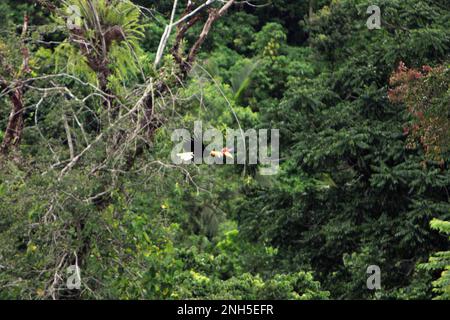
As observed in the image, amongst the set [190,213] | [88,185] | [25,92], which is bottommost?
[190,213]

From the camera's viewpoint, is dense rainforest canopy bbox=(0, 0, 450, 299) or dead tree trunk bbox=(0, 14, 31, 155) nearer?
dense rainforest canopy bbox=(0, 0, 450, 299)

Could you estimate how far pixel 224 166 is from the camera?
51.5 ft

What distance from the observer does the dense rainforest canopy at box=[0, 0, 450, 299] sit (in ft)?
26.5

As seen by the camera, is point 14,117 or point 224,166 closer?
point 14,117

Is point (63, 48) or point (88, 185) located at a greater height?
point (63, 48)

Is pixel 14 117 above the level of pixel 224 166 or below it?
above

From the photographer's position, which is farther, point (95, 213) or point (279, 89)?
point (279, 89)

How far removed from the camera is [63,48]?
962 centimetres

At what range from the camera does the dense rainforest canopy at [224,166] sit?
809 cm

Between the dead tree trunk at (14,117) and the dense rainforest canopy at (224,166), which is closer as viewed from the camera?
the dense rainforest canopy at (224,166)
